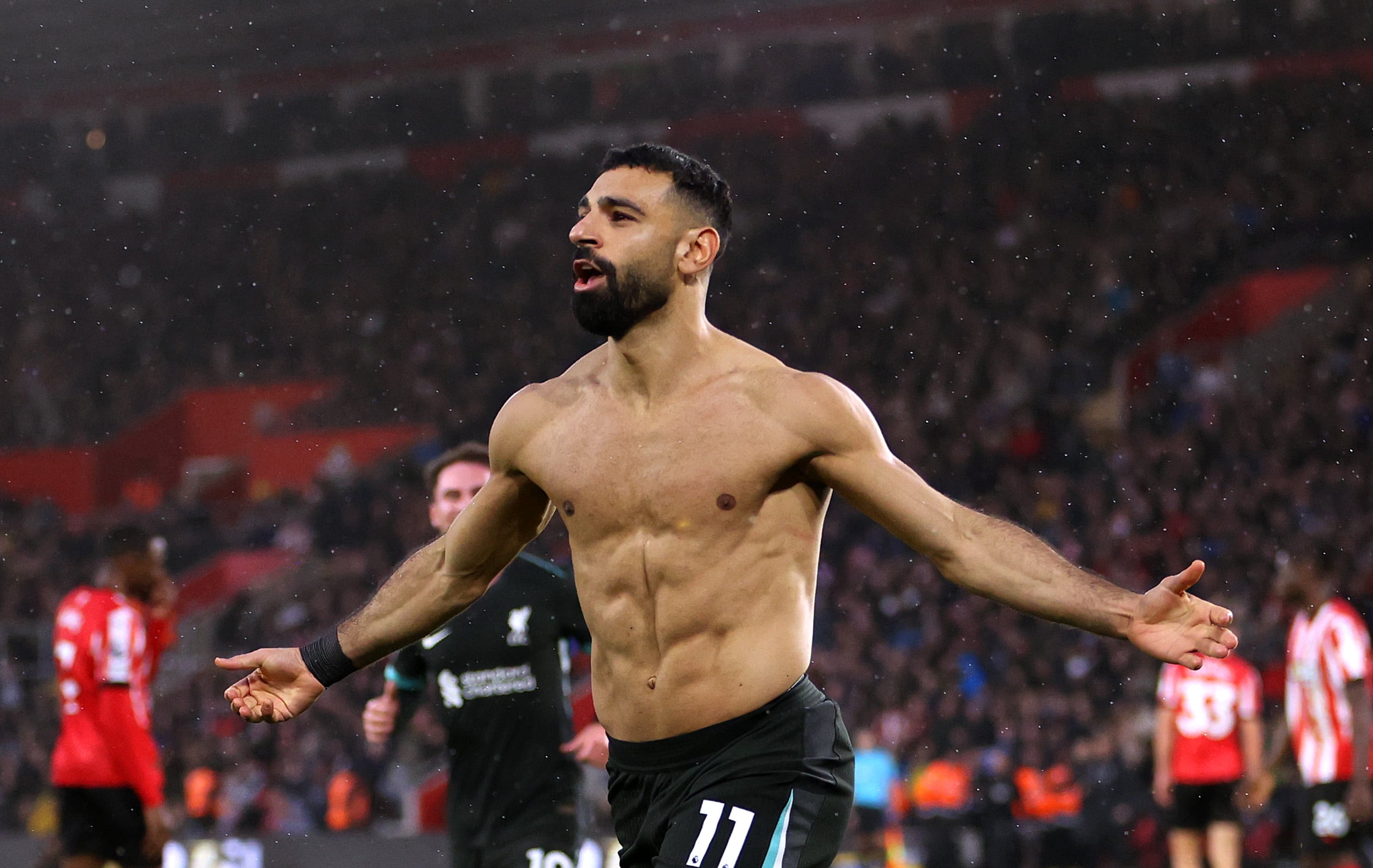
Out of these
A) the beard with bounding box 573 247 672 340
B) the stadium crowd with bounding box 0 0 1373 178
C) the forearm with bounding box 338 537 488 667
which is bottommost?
the forearm with bounding box 338 537 488 667

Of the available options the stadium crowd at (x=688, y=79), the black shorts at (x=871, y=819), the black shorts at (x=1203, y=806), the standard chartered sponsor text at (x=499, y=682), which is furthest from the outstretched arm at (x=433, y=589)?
the stadium crowd at (x=688, y=79)

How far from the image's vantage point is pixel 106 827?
6.45 m

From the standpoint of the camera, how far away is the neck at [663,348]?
3.19 metres

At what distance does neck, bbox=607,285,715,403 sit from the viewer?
10.5 feet

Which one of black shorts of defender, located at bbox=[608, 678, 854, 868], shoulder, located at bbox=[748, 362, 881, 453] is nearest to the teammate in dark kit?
black shorts of defender, located at bbox=[608, 678, 854, 868]

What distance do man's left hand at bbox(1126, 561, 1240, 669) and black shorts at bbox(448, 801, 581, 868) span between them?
7.40 feet

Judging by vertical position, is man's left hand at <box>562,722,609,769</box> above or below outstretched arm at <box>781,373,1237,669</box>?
below

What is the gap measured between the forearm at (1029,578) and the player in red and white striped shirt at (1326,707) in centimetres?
446

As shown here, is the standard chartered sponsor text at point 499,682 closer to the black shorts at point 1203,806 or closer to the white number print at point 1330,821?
the white number print at point 1330,821

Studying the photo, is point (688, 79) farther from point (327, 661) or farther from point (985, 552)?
point (985, 552)

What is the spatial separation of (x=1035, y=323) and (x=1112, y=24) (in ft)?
16.2

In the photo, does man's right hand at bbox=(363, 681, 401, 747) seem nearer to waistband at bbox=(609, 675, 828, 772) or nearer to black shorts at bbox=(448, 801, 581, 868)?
black shorts at bbox=(448, 801, 581, 868)

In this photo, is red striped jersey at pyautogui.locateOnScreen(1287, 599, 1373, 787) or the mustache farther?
red striped jersey at pyautogui.locateOnScreen(1287, 599, 1373, 787)

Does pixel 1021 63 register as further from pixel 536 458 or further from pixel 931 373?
pixel 536 458
